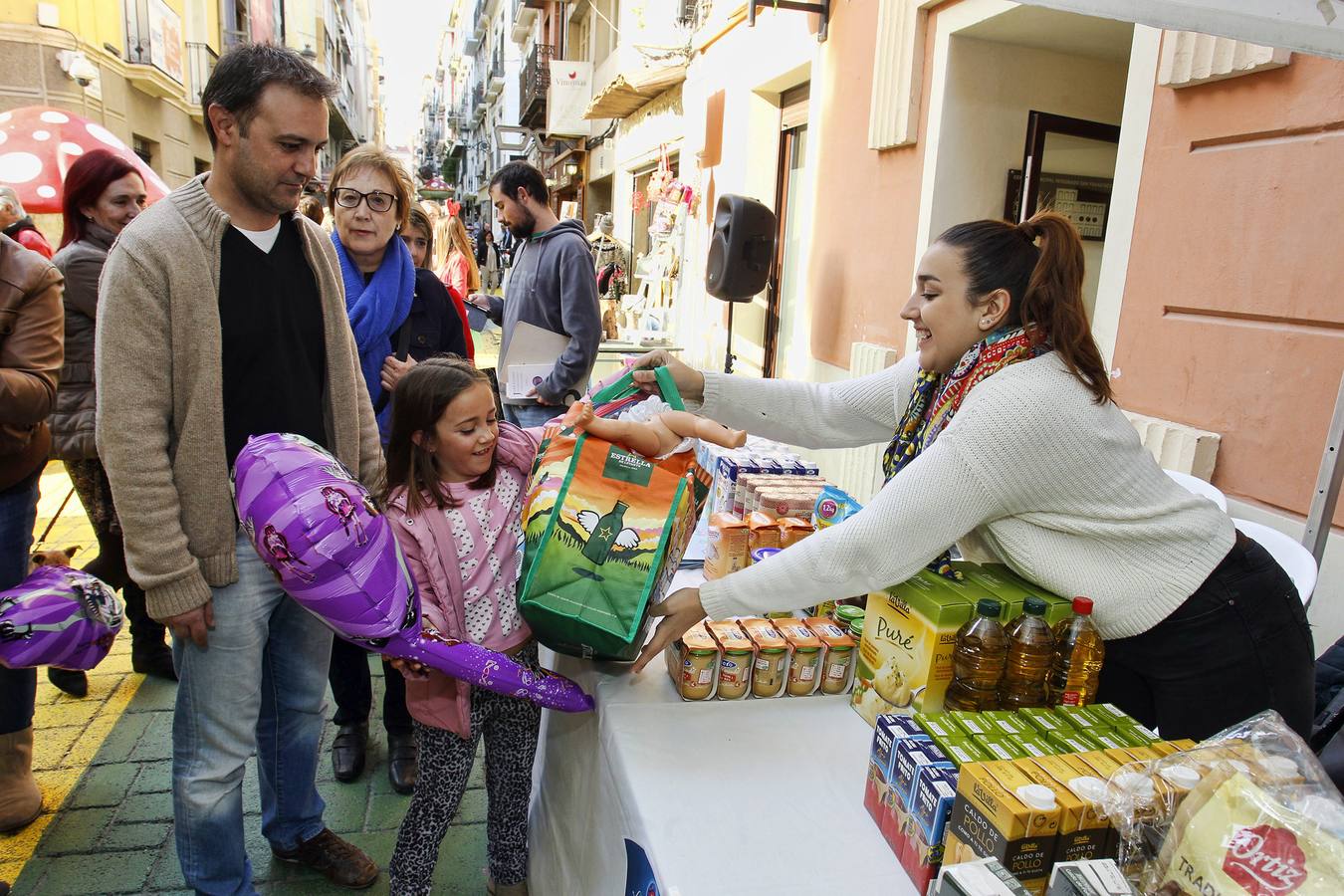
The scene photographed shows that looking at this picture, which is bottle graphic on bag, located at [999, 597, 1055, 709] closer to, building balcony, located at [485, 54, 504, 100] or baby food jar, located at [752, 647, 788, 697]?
baby food jar, located at [752, 647, 788, 697]

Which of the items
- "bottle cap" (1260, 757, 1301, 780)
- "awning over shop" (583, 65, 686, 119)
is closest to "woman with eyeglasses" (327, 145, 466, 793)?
"bottle cap" (1260, 757, 1301, 780)

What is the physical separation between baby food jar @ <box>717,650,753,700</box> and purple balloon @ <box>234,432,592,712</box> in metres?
0.38

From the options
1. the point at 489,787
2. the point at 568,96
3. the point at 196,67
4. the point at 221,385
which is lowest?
the point at 489,787

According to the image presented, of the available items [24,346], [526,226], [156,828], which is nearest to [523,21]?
[526,226]

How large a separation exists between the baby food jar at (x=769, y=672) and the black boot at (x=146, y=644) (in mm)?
2643

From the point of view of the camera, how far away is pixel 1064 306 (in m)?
1.46

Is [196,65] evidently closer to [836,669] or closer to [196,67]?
[196,67]

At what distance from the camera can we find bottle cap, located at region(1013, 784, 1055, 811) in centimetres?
95

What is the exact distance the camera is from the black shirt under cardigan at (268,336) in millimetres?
1656

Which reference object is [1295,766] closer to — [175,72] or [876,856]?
[876,856]

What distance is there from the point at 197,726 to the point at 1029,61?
4623mm

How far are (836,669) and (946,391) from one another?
1.98ft

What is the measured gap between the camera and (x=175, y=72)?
13.8 metres

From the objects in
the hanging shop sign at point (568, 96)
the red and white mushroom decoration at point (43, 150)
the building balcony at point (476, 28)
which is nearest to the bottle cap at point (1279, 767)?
the red and white mushroom decoration at point (43, 150)
